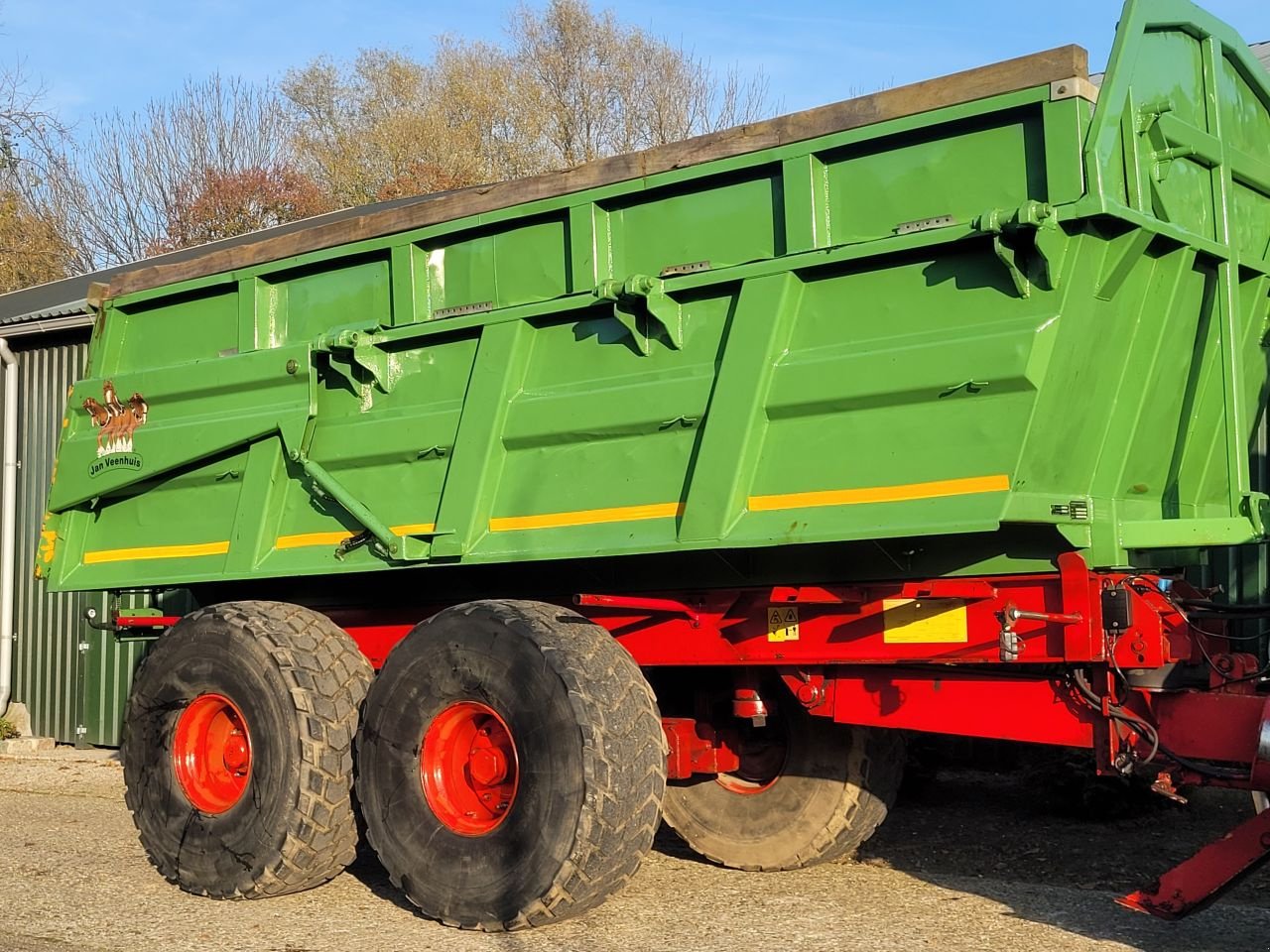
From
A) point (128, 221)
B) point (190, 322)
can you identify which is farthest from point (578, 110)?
point (190, 322)

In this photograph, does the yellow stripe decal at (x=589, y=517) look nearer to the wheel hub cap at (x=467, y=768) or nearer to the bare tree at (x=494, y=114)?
the wheel hub cap at (x=467, y=768)

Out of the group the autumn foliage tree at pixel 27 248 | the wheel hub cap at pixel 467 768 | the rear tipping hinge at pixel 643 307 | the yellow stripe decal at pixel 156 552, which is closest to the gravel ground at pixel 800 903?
the wheel hub cap at pixel 467 768

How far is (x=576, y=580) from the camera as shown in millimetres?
6516

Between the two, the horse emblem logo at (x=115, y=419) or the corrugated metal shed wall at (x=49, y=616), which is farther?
the corrugated metal shed wall at (x=49, y=616)

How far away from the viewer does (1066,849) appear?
23.3 ft

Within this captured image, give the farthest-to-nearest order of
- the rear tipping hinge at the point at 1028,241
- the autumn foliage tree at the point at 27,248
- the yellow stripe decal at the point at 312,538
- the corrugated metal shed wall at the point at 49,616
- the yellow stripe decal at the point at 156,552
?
the autumn foliage tree at the point at 27,248
the corrugated metal shed wall at the point at 49,616
the yellow stripe decal at the point at 156,552
the yellow stripe decal at the point at 312,538
the rear tipping hinge at the point at 1028,241

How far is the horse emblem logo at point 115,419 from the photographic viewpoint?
24.9ft

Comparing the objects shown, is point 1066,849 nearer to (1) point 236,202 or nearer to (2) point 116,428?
(2) point 116,428

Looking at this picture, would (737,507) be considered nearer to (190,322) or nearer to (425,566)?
(425,566)

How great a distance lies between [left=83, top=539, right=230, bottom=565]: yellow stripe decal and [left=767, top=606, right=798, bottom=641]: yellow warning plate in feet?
9.34

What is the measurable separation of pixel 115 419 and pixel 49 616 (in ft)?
21.0

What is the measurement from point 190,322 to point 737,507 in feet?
11.7

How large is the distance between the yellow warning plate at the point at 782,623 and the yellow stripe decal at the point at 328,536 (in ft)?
5.03

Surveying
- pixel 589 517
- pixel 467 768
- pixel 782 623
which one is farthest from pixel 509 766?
pixel 782 623
